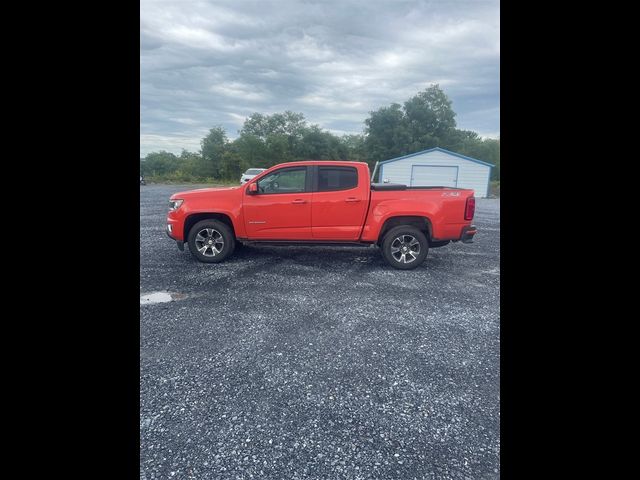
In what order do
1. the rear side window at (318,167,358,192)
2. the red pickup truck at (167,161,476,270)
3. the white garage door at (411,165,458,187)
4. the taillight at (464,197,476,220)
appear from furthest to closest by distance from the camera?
the white garage door at (411,165,458,187) < the rear side window at (318,167,358,192) < the red pickup truck at (167,161,476,270) < the taillight at (464,197,476,220)

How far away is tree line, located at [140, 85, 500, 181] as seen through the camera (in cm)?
3988

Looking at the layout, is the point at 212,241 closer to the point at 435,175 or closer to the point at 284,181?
the point at 284,181

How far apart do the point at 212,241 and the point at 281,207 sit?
1468 millimetres

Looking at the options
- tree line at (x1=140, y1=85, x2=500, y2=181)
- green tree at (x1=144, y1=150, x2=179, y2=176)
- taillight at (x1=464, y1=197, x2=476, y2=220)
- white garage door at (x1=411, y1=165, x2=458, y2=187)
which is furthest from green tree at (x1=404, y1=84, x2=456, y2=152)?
taillight at (x1=464, y1=197, x2=476, y2=220)

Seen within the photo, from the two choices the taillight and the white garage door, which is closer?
the taillight

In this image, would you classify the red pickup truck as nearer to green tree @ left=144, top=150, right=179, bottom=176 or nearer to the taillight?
the taillight

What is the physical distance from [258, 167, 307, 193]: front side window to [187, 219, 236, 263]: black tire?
1.06 meters

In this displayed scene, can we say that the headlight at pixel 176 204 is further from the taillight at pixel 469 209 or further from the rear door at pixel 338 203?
the taillight at pixel 469 209

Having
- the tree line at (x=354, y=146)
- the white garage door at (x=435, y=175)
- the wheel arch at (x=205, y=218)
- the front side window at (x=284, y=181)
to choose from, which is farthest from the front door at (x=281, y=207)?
the tree line at (x=354, y=146)

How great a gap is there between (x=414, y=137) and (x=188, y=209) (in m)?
39.9

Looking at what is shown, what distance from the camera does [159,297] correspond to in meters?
4.52

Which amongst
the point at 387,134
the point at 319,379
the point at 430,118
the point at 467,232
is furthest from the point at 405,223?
the point at 430,118

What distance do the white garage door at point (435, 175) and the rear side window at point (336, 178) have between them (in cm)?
1762

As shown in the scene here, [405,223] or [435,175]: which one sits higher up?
[435,175]
